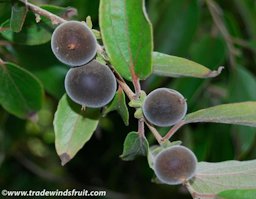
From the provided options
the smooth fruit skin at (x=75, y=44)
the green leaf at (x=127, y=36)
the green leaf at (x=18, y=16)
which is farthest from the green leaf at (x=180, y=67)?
the green leaf at (x=18, y=16)

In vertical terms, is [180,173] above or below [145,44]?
below

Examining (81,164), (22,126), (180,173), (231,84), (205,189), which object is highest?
(180,173)

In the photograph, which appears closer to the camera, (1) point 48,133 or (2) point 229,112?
(2) point 229,112

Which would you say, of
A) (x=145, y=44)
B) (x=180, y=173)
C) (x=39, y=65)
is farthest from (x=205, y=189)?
(x=39, y=65)

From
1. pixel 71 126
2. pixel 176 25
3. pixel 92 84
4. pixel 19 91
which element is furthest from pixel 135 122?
pixel 92 84

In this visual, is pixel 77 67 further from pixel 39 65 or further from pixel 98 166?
pixel 98 166

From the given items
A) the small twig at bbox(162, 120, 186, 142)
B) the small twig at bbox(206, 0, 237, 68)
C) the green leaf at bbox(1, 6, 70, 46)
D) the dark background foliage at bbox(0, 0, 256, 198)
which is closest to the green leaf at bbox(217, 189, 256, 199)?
the small twig at bbox(162, 120, 186, 142)

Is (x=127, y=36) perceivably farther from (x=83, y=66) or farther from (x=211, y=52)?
(x=211, y=52)
